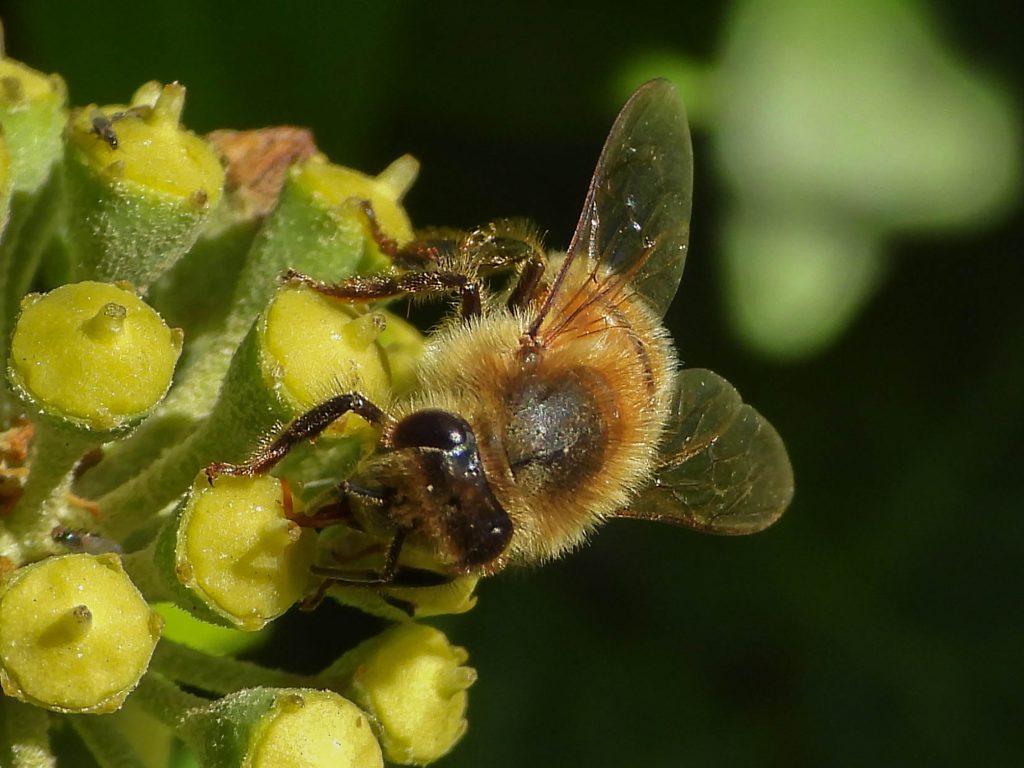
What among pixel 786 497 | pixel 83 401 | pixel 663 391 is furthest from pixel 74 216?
pixel 786 497

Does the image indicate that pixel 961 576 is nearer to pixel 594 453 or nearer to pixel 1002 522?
pixel 1002 522

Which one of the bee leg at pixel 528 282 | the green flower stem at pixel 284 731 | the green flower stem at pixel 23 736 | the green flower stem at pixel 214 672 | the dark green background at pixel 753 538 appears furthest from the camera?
the dark green background at pixel 753 538

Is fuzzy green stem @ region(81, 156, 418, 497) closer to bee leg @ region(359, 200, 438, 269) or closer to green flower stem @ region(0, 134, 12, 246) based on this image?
bee leg @ region(359, 200, 438, 269)

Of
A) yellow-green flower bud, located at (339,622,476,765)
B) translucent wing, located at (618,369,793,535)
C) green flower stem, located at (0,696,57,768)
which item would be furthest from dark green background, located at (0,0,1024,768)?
green flower stem, located at (0,696,57,768)

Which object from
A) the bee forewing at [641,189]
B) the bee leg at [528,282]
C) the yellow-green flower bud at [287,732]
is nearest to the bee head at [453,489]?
the yellow-green flower bud at [287,732]

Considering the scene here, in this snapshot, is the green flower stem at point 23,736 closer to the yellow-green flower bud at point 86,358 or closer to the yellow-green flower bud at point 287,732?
the yellow-green flower bud at point 287,732

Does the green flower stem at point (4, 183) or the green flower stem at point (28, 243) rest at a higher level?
the green flower stem at point (4, 183)
